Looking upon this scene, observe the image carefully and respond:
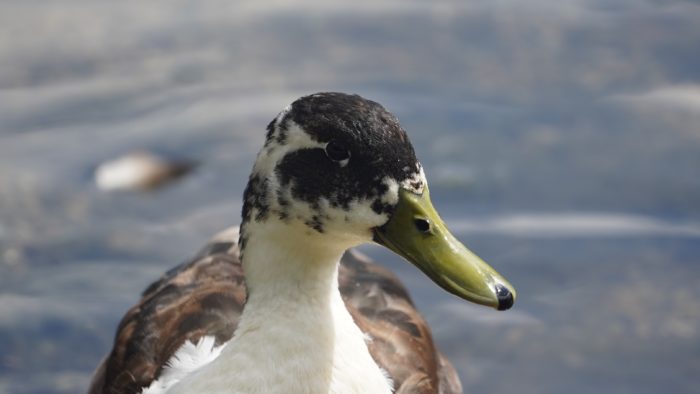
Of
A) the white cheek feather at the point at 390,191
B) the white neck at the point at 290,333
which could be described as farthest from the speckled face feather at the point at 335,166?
the white neck at the point at 290,333

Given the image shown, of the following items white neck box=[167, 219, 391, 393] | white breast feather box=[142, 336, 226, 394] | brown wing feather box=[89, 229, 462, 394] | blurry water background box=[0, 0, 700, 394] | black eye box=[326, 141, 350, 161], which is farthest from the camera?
blurry water background box=[0, 0, 700, 394]

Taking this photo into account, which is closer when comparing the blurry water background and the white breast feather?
the white breast feather

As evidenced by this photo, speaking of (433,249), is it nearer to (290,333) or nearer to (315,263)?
(315,263)

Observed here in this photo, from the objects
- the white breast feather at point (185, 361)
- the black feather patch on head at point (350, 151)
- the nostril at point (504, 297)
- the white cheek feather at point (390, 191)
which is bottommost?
Result: the white breast feather at point (185, 361)

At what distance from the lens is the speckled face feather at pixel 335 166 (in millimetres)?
4039

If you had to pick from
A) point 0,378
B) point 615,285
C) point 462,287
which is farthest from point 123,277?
point 462,287

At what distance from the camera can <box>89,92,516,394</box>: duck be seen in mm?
4055

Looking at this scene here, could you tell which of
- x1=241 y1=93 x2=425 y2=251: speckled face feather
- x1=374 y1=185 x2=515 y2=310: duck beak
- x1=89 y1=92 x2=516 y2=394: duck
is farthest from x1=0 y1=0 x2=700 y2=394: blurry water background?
x1=241 y1=93 x2=425 y2=251: speckled face feather

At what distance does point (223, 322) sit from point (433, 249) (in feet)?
4.08

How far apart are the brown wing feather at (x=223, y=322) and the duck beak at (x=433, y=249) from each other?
0.97 meters

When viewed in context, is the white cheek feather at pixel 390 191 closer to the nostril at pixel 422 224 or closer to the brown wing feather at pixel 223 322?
the nostril at pixel 422 224

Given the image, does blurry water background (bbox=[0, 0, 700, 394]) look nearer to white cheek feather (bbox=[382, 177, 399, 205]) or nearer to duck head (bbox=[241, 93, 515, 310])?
duck head (bbox=[241, 93, 515, 310])

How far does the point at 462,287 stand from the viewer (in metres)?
4.01

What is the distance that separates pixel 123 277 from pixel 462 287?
3096 mm
